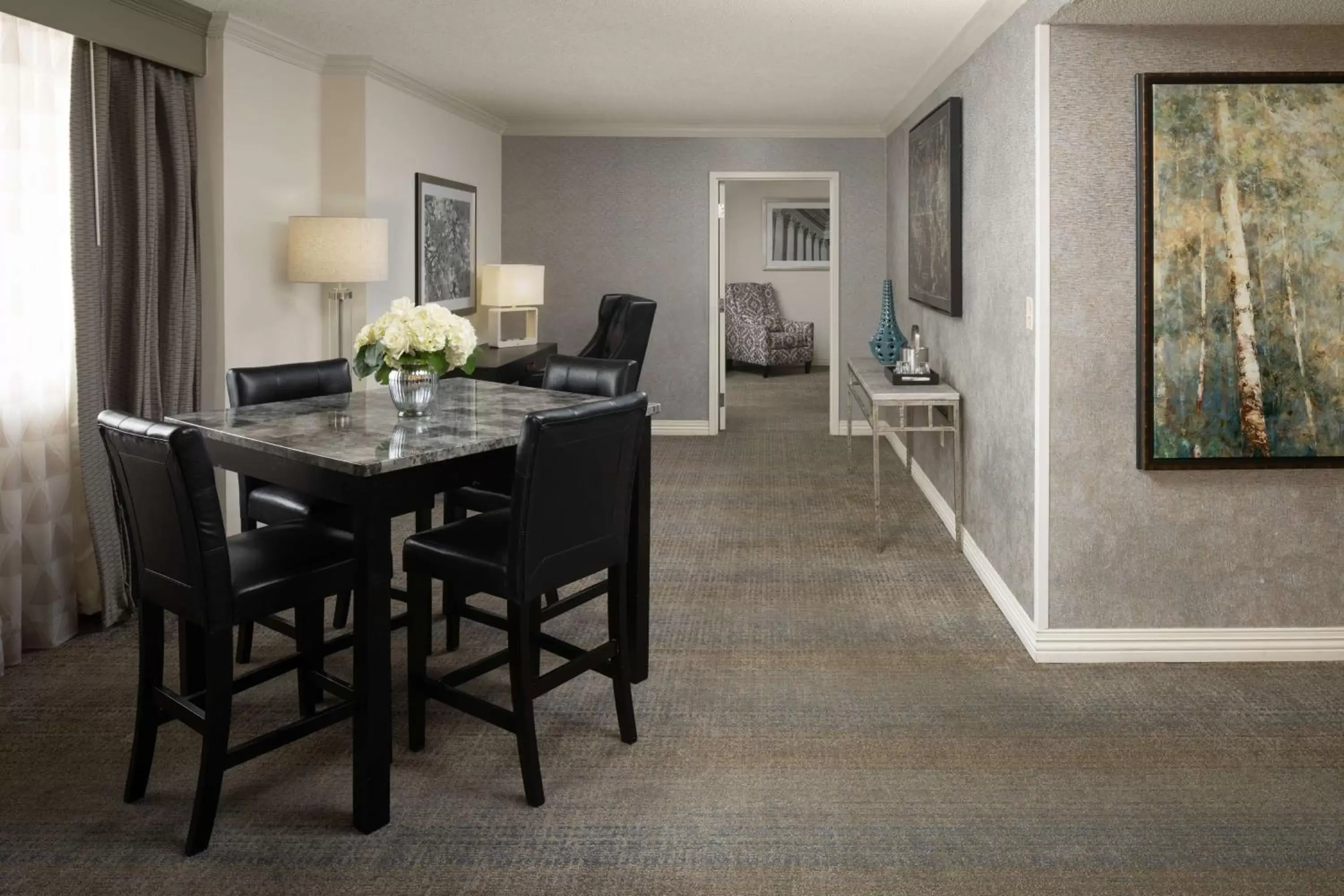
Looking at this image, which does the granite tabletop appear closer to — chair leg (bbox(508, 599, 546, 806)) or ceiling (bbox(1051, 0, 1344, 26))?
chair leg (bbox(508, 599, 546, 806))

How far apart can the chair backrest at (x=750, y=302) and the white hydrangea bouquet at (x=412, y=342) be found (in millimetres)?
9378

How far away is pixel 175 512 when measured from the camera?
2332 millimetres

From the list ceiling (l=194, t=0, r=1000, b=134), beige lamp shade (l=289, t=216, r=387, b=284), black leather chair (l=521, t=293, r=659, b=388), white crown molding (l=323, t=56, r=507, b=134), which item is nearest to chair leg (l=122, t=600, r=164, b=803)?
beige lamp shade (l=289, t=216, r=387, b=284)

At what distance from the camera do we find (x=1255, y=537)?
350 centimetres

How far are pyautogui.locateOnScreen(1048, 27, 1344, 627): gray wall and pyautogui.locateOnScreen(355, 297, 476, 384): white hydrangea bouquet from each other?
186cm

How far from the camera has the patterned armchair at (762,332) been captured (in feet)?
39.8

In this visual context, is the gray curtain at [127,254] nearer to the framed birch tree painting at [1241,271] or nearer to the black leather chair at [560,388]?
the black leather chair at [560,388]

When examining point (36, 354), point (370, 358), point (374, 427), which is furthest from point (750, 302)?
point (374, 427)

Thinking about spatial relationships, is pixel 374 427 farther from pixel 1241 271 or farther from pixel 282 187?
pixel 1241 271

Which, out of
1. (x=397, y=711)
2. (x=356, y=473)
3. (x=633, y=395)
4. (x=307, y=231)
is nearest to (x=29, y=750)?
(x=397, y=711)

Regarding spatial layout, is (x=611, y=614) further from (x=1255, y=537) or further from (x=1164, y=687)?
(x=1255, y=537)

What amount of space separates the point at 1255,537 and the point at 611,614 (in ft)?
6.89

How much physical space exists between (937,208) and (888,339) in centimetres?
104

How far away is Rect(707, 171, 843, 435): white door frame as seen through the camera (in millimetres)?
8039
